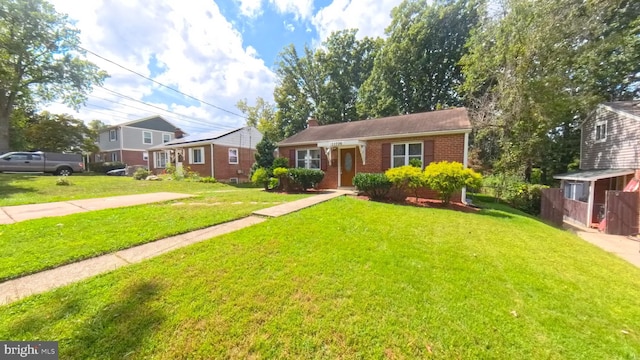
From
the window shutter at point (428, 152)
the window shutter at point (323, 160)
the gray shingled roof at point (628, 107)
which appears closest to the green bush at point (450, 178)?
the window shutter at point (428, 152)

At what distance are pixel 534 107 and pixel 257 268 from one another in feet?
55.8

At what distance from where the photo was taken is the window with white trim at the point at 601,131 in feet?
42.4

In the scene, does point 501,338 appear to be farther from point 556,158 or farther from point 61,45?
point 61,45

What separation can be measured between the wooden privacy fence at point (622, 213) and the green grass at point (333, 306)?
7985 mm

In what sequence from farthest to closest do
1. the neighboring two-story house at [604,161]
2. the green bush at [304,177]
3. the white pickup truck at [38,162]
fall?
the white pickup truck at [38,162]
the green bush at [304,177]
the neighboring two-story house at [604,161]

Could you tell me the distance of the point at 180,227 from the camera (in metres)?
4.78

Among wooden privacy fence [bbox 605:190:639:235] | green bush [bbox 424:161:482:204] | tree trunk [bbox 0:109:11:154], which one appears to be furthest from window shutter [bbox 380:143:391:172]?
tree trunk [bbox 0:109:11:154]

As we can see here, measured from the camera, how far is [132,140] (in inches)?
1184

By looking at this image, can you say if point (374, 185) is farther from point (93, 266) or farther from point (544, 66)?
point (544, 66)

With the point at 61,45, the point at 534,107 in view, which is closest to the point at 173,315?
the point at 534,107

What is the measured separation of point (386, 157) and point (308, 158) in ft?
14.9

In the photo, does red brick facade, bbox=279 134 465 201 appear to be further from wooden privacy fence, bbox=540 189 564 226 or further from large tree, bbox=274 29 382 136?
large tree, bbox=274 29 382 136

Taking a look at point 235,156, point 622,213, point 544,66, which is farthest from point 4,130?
point 622,213

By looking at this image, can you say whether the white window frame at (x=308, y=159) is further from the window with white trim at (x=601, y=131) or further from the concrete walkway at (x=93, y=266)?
the window with white trim at (x=601, y=131)
